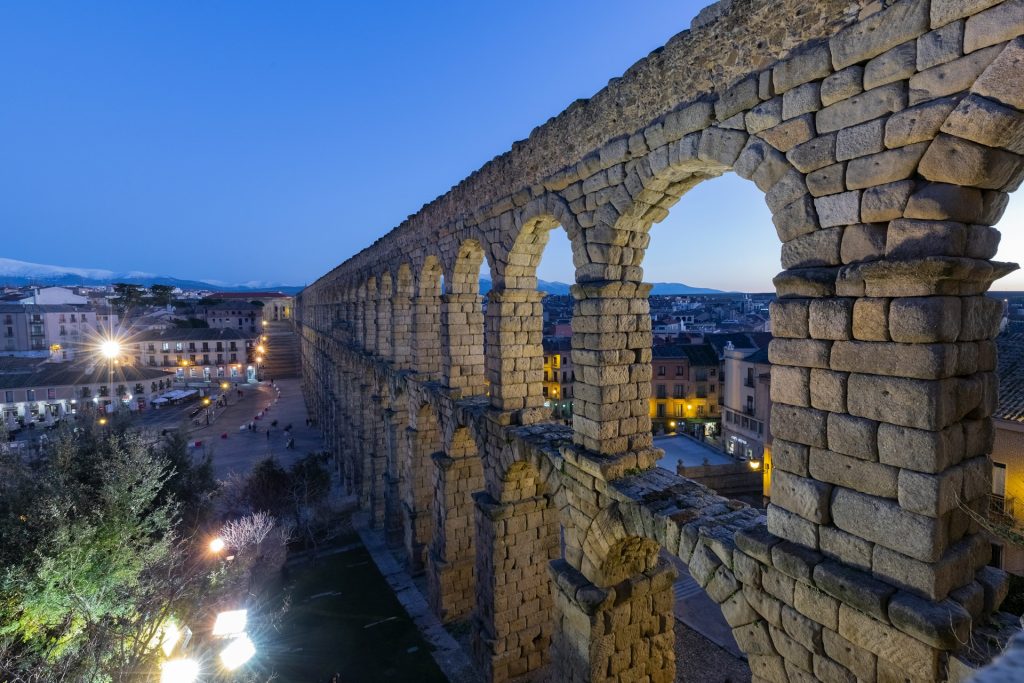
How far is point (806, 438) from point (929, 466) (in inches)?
35.4

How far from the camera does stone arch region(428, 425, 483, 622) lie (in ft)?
41.9

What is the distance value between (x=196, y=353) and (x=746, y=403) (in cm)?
6253

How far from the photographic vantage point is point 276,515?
21.2m

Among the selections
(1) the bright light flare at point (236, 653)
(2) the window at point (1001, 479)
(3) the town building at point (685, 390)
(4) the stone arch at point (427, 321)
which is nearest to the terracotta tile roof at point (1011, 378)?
(2) the window at point (1001, 479)

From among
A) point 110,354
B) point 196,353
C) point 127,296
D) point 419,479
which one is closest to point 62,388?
point 110,354

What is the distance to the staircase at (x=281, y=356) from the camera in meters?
70.2

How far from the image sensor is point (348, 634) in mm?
14523

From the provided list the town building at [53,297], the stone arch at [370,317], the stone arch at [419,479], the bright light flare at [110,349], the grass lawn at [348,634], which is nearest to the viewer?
the grass lawn at [348,634]

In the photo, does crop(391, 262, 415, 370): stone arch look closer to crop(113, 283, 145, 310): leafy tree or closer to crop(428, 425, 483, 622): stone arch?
crop(428, 425, 483, 622): stone arch

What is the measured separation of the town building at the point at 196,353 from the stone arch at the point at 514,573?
63177 millimetres

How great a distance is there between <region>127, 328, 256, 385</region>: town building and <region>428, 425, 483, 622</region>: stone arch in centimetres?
6025

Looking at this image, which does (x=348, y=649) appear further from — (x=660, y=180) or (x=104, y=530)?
(x=660, y=180)

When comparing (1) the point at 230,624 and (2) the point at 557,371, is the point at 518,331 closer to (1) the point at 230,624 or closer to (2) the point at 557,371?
(1) the point at 230,624

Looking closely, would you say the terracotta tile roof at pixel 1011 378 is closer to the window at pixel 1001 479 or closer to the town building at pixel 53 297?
the window at pixel 1001 479
